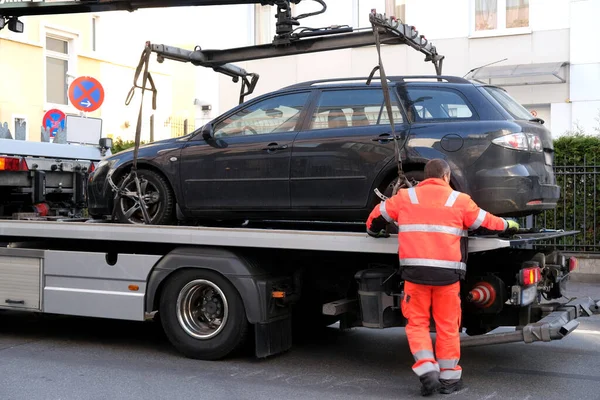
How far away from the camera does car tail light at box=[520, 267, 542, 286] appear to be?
235 inches

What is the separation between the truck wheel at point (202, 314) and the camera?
21.9 feet

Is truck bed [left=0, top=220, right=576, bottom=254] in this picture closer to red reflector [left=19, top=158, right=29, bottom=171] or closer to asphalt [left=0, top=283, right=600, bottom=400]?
asphalt [left=0, top=283, right=600, bottom=400]

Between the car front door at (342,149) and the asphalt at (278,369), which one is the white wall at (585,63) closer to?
the asphalt at (278,369)

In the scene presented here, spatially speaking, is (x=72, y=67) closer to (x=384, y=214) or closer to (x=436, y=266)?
(x=384, y=214)

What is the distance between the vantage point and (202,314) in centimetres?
695

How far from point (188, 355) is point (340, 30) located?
3.09 metres

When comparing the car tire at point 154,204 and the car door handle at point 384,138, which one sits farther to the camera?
the car tire at point 154,204

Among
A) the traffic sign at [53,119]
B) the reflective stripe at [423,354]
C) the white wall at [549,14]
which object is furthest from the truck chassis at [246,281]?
the white wall at [549,14]

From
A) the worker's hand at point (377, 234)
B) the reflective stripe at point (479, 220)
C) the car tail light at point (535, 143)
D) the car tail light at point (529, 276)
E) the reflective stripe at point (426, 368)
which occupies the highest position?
the car tail light at point (535, 143)

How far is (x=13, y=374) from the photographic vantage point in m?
6.38

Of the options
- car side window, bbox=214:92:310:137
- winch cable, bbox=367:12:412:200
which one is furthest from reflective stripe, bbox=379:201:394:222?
car side window, bbox=214:92:310:137

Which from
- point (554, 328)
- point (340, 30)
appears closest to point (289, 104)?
point (340, 30)

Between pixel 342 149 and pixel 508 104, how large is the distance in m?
1.43

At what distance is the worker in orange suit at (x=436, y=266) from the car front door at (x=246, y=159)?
1.64m
